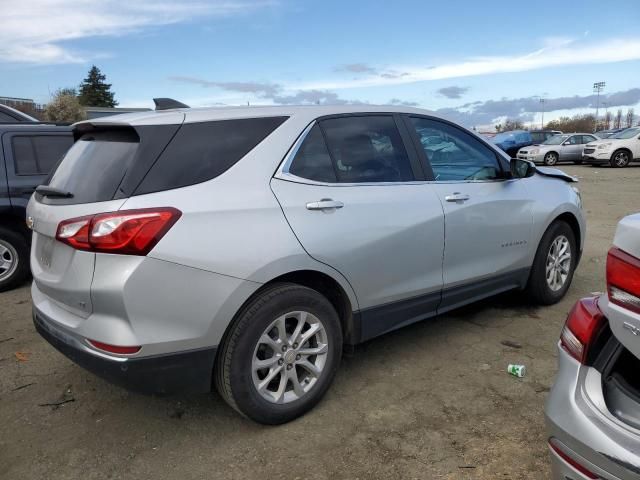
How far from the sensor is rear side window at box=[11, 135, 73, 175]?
18.6ft

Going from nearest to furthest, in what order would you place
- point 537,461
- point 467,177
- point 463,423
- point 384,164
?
point 537,461 < point 463,423 < point 384,164 < point 467,177

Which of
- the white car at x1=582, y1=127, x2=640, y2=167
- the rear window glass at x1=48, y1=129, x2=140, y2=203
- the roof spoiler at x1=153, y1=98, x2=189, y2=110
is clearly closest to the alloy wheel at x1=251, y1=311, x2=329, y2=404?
the rear window glass at x1=48, y1=129, x2=140, y2=203

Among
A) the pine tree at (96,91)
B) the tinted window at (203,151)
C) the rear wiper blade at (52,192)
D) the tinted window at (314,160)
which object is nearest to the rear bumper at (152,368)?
the rear wiper blade at (52,192)

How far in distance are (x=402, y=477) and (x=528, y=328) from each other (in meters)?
2.21

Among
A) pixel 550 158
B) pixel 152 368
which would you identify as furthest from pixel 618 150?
pixel 152 368

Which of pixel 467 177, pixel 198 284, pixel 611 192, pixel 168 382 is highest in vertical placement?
pixel 467 177

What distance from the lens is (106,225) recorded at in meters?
2.46

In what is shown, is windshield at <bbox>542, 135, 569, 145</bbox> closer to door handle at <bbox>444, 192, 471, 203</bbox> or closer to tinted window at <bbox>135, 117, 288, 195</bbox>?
door handle at <bbox>444, 192, 471, 203</bbox>

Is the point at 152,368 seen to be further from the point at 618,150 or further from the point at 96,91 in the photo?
the point at 96,91

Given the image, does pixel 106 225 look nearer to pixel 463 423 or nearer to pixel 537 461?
pixel 463 423

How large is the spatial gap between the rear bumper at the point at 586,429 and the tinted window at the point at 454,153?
199 centimetres

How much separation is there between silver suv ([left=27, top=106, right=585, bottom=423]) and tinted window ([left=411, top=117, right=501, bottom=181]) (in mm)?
24

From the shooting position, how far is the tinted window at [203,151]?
8.56ft

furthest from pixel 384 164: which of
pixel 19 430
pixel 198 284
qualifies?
pixel 19 430
